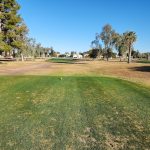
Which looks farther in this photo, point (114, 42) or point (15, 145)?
point (114, 42)

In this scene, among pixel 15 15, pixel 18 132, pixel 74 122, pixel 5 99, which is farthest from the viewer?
pixel 15 15

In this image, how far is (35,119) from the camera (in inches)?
368

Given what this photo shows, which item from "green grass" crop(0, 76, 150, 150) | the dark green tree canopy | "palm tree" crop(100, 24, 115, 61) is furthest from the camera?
"palm tree" crop(100, 24, 115, 61)

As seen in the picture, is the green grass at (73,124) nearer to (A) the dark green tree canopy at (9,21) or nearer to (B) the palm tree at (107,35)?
(A) the dark green tree canopy at (9,21)

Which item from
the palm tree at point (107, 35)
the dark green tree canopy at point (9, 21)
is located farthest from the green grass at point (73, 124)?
the palm tree at point (107, 35)

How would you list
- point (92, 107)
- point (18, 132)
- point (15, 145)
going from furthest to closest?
point (92, 107), point (18, 132), point (15, 145)

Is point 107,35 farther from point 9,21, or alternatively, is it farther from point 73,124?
point 73,124

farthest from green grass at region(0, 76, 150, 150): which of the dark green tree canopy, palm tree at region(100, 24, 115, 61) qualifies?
palm tree at region(100, 24, 115, 61)

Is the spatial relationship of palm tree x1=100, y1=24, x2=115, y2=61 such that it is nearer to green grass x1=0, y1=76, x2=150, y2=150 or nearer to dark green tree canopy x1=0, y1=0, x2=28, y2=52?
dark green tree canopy x1=0, y1=0, x2=28, y2=52

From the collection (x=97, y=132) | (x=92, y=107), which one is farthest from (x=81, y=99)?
(x=97, y=132)

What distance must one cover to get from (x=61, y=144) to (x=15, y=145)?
43.7 inches

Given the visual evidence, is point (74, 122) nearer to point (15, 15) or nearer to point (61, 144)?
point (61, 144)

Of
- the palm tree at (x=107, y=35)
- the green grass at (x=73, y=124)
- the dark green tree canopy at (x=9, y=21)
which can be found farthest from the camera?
the palm tree at (x=107, y=35)

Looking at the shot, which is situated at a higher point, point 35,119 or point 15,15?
point 15,15
